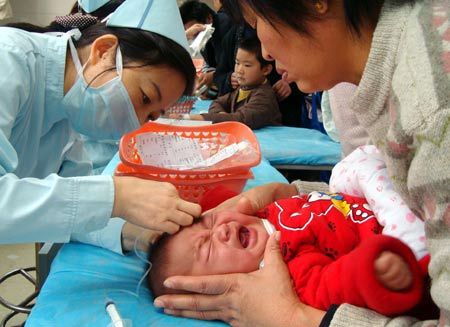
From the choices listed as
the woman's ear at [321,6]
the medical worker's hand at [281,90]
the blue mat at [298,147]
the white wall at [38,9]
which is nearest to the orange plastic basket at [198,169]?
the blue mat at [298,147]

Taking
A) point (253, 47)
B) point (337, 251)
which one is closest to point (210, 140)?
point (337, 251)

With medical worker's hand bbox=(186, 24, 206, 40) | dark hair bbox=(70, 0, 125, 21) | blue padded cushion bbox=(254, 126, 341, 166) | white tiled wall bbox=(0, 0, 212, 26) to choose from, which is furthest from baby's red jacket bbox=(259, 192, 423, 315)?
white tiled wall bbox=(0, 0, 212, 26)

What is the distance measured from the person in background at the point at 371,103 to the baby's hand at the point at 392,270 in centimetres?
8

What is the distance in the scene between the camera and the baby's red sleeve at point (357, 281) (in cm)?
76

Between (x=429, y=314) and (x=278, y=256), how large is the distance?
1.11 feet

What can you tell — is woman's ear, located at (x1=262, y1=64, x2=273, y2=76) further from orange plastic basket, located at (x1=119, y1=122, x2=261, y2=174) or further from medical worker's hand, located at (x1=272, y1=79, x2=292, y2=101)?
orange plastic basket, located at (x1=119, y1=122, x2=261, y2=174)

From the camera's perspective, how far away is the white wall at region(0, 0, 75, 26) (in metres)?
5.54

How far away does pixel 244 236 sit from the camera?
1.26 m

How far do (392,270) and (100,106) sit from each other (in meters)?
1.04

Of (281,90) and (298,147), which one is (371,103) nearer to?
(298,147)

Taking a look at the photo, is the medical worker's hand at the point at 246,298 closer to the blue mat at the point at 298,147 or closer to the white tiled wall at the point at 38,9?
the blue mat at the point at 298,147

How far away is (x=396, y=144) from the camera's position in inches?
27.8

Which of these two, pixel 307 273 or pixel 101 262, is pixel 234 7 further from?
pixel 101 262

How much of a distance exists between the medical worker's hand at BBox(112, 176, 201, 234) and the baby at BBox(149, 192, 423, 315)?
0.28 feet
